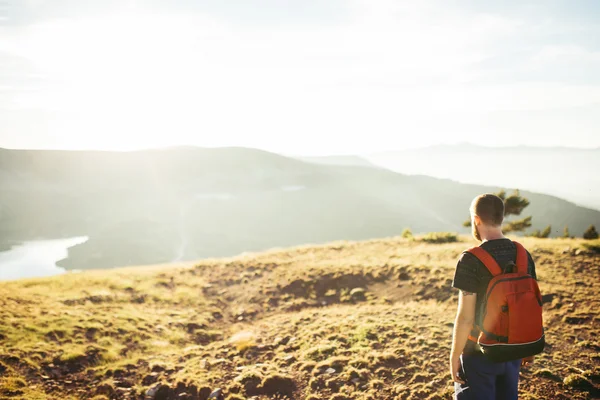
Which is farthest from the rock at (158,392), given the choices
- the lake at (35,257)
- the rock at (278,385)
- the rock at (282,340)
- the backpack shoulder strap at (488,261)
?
the lake at (35,257)

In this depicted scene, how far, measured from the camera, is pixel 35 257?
386ft

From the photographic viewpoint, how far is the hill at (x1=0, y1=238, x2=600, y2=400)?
7.62m

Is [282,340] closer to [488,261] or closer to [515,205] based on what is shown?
[488,261]

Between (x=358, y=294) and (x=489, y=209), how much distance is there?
11.3 m

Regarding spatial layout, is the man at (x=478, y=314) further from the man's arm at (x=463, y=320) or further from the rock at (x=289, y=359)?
the rock at (x=289, y=359)

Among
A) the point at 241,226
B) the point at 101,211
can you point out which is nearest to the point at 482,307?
the point at 241,226

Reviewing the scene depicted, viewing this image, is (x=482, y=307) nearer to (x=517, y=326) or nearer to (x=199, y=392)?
(x=517, y=326)

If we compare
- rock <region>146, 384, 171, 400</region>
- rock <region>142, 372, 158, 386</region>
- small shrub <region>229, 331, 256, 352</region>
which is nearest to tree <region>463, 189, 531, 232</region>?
small shrub <region>229, 331, 256, 352</region>

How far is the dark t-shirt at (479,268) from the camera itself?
361cm

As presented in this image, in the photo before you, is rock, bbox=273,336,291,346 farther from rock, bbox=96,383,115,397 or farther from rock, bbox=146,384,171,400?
rock, bbox=96,383,115,397

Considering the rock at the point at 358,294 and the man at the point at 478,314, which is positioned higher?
the man at the point at 478,314

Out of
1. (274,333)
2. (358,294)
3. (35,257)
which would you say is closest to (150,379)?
(274,333)

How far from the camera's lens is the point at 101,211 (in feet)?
546

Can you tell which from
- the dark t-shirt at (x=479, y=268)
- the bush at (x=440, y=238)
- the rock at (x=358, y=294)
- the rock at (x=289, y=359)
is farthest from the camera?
the bush at (x=440, y=238)
